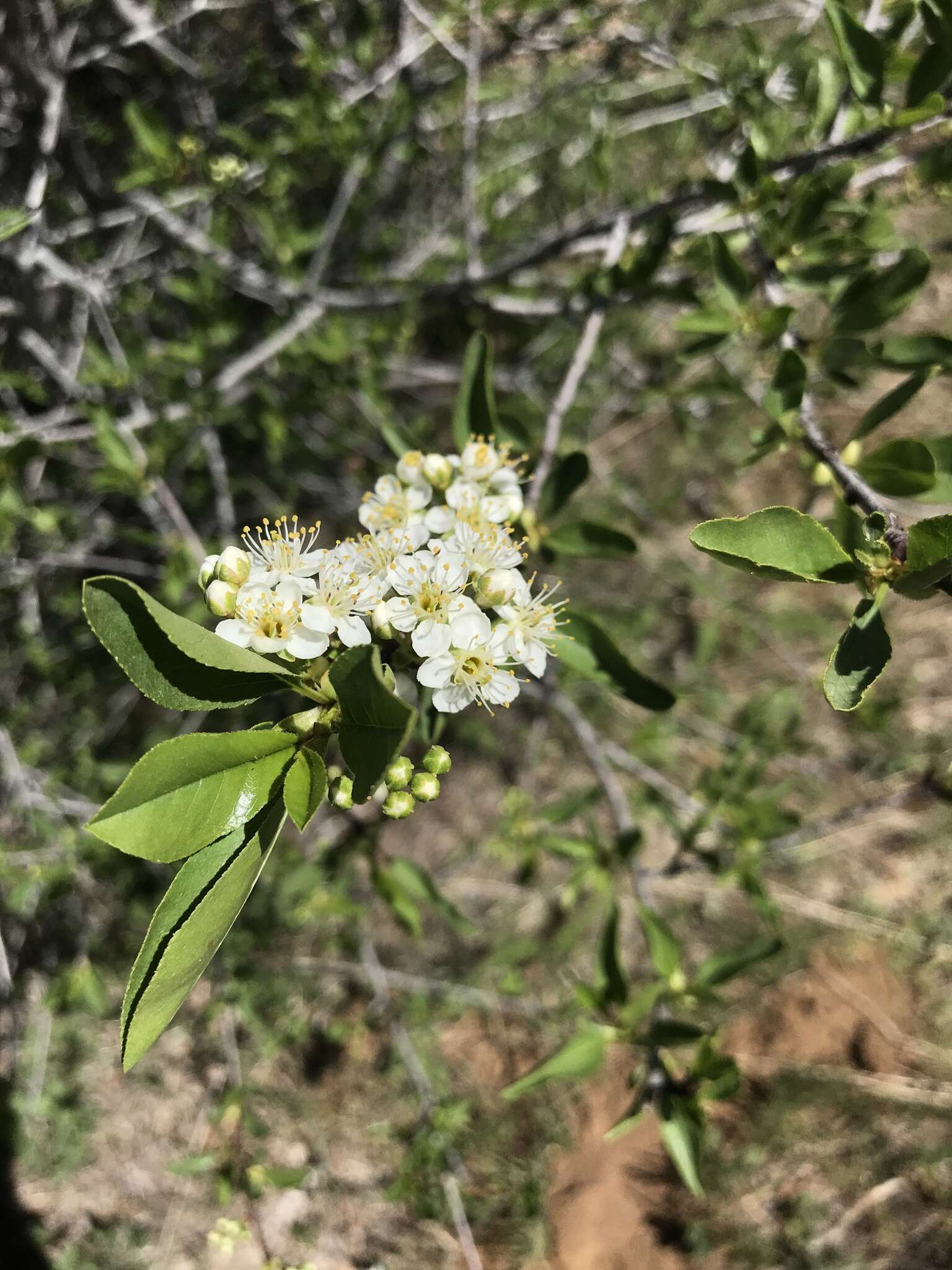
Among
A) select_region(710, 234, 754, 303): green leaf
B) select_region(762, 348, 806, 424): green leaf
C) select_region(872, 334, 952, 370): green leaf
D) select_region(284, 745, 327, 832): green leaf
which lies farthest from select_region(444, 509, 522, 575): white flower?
select_region(872, 334, 952, 370): green leaf

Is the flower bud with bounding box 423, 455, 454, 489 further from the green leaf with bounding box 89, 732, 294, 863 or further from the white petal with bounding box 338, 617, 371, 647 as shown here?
the green leaf with bounding box 89, 732, 294, 863

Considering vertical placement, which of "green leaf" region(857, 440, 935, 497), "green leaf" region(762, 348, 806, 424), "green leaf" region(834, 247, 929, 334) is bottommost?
"green leaf" region(857, 440, 935, 497)

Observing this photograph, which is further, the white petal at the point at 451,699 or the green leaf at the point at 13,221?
the green leaf at the point at 13,221

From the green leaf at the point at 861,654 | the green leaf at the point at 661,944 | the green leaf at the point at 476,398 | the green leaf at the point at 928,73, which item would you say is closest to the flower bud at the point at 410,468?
the green leaf at the point at 476,398

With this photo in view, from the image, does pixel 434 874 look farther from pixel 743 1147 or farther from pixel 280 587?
pixel 280 587

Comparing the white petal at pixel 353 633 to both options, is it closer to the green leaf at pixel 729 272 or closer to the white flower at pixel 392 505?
the white flower at pixel 392 505

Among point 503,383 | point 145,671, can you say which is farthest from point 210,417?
point 145,671
